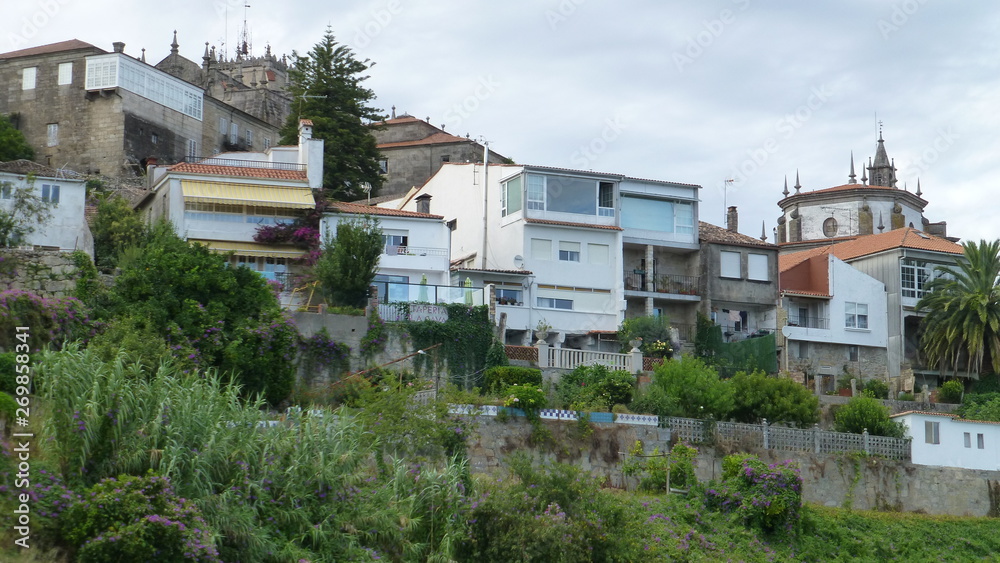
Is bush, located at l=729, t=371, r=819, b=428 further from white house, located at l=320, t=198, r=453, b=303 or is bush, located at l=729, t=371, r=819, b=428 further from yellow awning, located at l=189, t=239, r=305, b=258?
yellow awning, located at l=189, t=239, r=305, b=258

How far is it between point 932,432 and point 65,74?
4261cm

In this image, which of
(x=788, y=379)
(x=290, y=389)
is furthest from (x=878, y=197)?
(x=290, y=389)

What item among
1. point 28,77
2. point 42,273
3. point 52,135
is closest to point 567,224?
point 42,273

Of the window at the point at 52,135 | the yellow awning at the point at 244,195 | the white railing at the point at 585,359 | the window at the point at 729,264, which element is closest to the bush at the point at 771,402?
the white railing at the point at 585,359

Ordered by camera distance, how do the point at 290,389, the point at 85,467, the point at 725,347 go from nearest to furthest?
the point at 85,467 < the point at 290,389 < the point at 725,347

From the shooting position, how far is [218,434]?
26.7 meters

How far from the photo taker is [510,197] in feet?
167

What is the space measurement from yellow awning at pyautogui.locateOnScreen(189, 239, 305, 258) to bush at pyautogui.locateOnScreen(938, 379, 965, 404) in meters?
24.2

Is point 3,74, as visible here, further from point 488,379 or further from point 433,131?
point 488,379

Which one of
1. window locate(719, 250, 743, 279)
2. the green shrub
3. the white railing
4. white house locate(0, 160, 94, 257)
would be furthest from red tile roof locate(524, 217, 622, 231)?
white house locate(0, 160, 94, 257)

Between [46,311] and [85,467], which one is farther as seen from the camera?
[46,311]

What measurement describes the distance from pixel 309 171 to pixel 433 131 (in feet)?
91.5

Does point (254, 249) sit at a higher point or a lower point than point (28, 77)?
lower

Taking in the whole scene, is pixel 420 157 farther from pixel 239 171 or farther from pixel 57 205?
pixel 57 205
